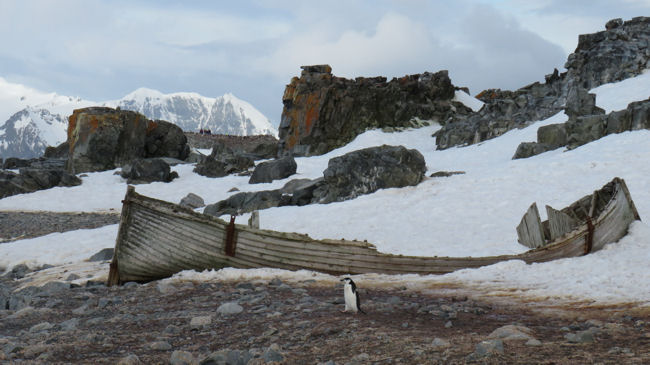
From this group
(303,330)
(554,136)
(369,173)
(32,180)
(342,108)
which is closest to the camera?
(303,330)

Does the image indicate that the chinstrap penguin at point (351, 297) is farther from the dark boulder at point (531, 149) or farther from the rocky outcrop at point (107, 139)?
the rocky outcrop at point (107, 139)

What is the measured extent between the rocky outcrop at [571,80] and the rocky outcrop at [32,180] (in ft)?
91.0

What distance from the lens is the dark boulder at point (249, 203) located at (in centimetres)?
2436

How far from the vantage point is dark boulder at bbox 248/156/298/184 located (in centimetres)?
3244

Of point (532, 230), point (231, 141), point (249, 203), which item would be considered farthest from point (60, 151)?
point (532, 230)

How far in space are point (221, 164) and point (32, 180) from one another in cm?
1286

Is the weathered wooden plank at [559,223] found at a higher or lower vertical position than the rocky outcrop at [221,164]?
lower

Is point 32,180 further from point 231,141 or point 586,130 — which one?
point 231,141

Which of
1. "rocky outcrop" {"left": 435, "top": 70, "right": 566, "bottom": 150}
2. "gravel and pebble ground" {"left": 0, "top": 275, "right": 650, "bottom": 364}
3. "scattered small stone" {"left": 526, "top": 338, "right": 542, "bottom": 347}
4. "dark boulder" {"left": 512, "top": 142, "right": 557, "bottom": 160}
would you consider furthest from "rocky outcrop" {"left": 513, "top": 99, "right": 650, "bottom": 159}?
"scattered small stone" {"left": 526, "top": 338, "right": 542, "bottom": 347}

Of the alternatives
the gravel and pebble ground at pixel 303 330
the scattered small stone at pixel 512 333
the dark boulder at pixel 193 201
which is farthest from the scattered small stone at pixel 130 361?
the dark boulder at pixel 193 201

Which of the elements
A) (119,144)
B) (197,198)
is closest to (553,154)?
(197,198)

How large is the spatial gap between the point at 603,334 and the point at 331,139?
43475 mm

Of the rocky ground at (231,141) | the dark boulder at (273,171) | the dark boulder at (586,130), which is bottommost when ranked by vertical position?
the dark boulder at (273,171)

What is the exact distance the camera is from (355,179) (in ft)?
76.6
